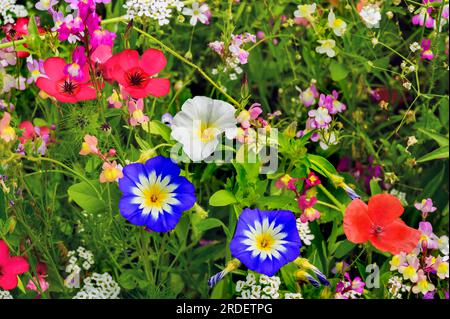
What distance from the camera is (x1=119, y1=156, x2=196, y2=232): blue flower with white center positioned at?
3.03ft

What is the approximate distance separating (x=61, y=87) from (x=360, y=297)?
1.61 feet

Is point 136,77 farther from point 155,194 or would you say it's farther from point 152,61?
point 155,194

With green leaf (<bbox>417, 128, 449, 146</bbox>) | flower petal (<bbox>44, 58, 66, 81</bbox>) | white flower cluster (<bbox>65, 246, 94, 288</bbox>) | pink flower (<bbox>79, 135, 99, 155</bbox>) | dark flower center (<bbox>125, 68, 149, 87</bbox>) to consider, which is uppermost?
green leaf (<bbox>417, 128, 449, 146</bbox>)

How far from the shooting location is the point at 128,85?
951 mm

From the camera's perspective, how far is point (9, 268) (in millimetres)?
1013

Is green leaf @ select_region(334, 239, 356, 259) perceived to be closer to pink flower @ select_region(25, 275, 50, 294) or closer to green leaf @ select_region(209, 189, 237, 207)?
green leaf @ select_region(209, 189, 237, 207)

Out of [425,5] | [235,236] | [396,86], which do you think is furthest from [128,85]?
[396,86]

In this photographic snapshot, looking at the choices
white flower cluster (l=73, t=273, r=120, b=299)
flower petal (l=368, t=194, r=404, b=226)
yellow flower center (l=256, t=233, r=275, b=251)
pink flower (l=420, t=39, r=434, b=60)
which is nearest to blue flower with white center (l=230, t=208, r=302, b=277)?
yellow flower center (l=256, t=233, r=275, b=251)

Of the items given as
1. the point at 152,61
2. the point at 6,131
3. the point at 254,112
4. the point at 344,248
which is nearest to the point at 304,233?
the point at 344,248

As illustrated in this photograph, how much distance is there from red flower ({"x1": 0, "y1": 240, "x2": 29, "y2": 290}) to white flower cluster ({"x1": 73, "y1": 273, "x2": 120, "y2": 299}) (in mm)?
93

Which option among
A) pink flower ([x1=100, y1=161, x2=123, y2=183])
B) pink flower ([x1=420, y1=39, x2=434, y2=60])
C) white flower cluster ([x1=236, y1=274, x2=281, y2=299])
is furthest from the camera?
pink flower ([x1=420, y1=39, x2=434, y2=60])

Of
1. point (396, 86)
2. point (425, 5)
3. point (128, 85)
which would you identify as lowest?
point (128, 85)
